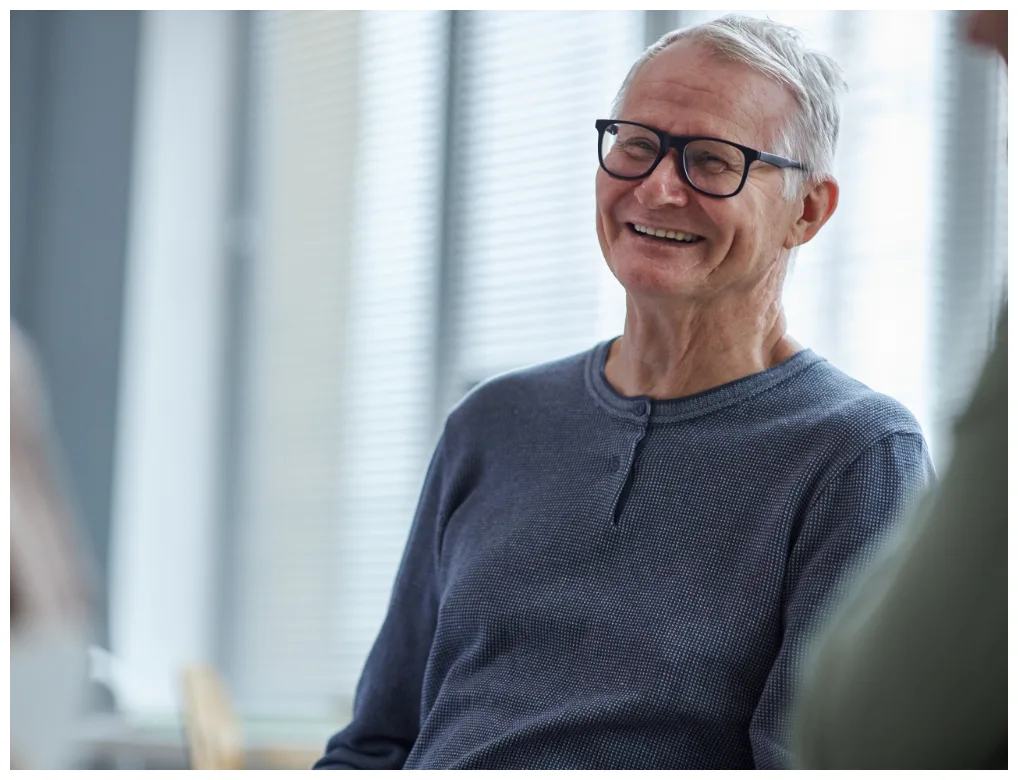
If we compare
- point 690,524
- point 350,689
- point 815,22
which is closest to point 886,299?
point 815,22

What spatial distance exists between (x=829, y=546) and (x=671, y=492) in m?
0.20

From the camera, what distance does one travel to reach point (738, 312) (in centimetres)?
137

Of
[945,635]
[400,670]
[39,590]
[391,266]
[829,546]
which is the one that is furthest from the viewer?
[391,266]

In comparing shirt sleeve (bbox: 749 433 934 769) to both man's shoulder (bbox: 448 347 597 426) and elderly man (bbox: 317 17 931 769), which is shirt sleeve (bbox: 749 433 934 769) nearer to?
elderly man (bbox: 317 17 931 769)

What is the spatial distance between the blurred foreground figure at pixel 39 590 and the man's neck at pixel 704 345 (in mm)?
703

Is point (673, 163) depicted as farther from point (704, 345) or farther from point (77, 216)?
point (77, 216)

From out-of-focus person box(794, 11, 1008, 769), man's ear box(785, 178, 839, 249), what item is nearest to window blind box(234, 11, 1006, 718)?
man's ear box(785, 178, 839, 249)

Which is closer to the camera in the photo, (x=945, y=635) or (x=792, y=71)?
(x=945, y=635)

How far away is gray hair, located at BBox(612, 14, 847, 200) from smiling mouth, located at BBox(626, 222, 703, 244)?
12 cm

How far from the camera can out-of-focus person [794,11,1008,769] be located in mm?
543

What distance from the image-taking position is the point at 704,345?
1.38 meters

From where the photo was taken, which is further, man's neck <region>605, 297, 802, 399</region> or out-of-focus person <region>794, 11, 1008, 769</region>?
man's neck <region>605, 297, 802, 399</region>

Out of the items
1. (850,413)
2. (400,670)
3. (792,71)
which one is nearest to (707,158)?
Result: (792,71)
